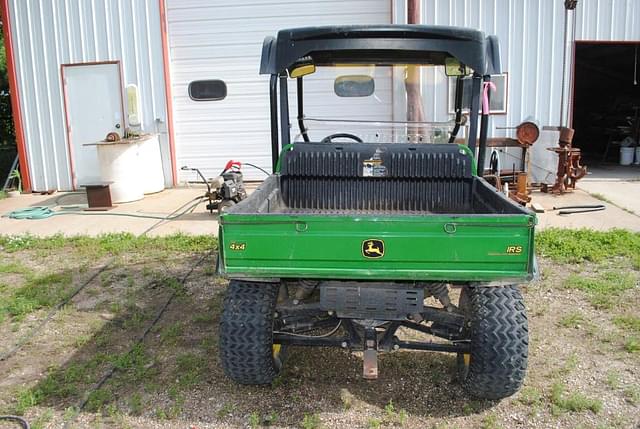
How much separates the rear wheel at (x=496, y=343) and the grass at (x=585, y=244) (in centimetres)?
312

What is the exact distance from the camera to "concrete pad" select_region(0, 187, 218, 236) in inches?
309

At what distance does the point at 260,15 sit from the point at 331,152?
6603 mm

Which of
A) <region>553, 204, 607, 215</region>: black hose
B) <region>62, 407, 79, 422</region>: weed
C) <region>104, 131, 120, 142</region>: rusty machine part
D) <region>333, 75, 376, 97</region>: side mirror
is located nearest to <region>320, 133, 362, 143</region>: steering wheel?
<region>333, 75, 376, 97</region>: side mirror

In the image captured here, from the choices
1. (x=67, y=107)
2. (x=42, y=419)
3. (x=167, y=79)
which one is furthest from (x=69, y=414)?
(x=67, y=107)

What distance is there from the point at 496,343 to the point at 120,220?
21.0 feet

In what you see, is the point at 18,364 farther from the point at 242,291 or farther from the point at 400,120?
the point at 400,120

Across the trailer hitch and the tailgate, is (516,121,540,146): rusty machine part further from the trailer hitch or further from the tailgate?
the trailer hitch

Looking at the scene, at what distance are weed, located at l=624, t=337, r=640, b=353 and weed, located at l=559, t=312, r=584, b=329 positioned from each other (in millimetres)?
384

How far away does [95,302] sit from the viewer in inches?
210

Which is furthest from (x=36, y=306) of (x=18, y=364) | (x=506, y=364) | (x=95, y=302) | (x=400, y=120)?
(x=506, y=364)

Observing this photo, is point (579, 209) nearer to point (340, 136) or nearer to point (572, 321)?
point (572, 321)

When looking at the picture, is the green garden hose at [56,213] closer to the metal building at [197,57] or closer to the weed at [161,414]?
the metal building at [197,57]

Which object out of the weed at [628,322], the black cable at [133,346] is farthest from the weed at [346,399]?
the weed at [628,322]

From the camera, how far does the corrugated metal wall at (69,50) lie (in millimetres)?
10523
